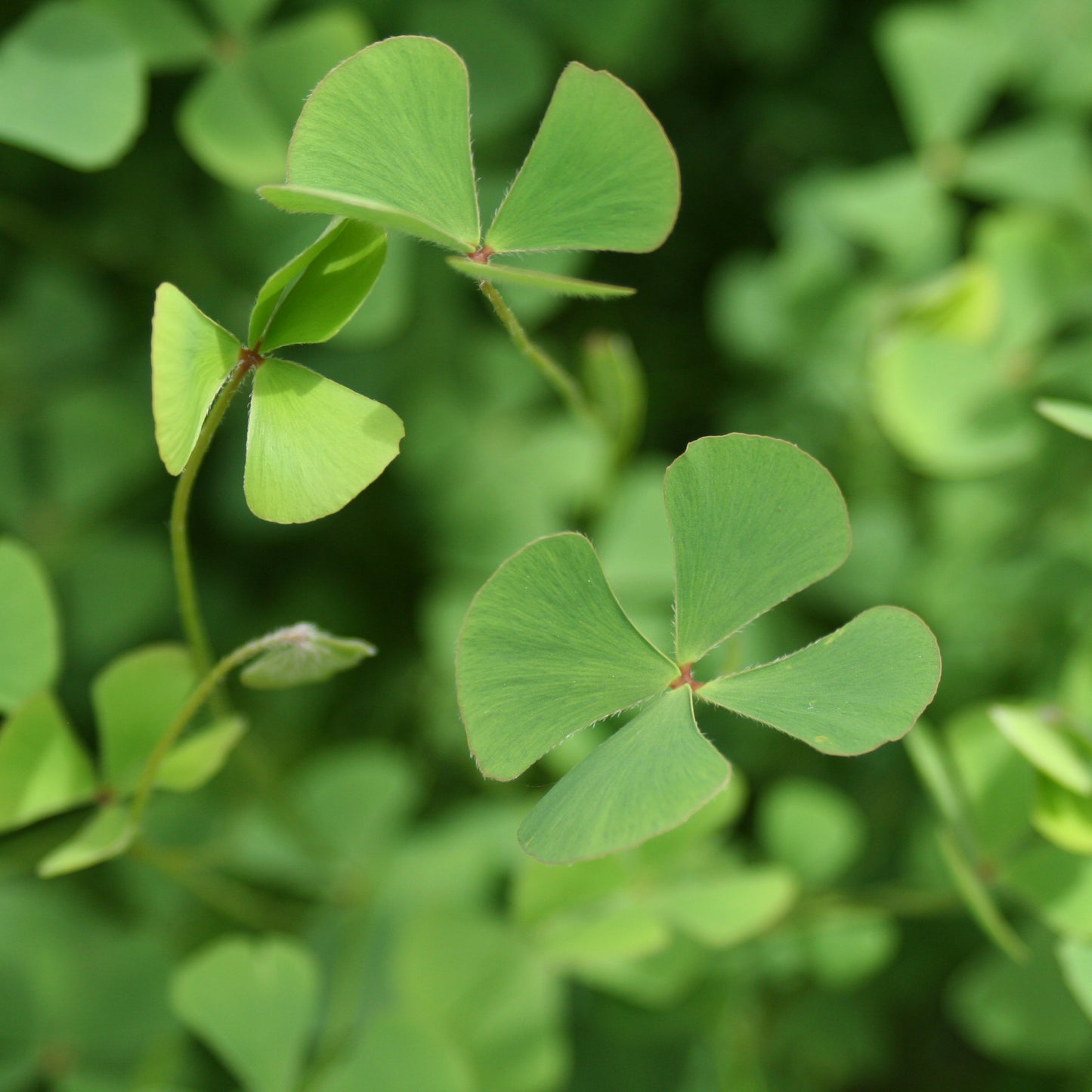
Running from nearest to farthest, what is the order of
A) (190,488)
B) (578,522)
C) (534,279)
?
(534,279), (190,488), (578,522)

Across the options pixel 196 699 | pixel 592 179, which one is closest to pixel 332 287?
pixel 592 179

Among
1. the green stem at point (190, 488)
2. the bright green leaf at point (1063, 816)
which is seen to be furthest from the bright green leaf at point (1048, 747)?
the green stem at point (190, 488)

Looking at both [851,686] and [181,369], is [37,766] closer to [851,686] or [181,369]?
[181,369]

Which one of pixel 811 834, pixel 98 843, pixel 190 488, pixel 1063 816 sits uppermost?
pixel 190 488

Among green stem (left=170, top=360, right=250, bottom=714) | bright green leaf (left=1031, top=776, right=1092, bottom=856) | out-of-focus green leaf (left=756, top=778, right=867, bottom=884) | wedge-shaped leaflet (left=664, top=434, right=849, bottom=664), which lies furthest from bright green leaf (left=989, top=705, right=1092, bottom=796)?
green stem (left=170, top=360, right=250, bottom=714)

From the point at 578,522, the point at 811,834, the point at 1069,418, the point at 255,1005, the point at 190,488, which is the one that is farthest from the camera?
the point at 578,522

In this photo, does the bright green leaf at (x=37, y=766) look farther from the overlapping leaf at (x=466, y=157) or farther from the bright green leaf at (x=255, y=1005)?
the overlapping leaf at (x=466, y=157)
